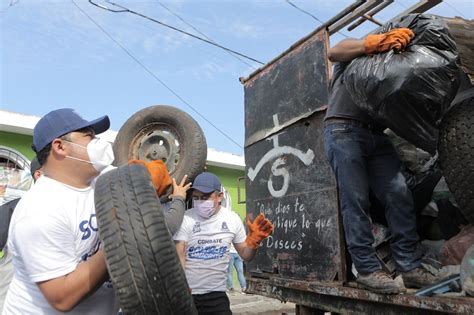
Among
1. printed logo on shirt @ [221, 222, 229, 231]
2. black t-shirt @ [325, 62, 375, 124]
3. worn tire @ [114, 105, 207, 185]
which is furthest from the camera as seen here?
worn tire @ [114, 105, 207, 185]

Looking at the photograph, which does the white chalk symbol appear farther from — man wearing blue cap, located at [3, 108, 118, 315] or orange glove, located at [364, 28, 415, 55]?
man wearing blue cap, located at [3, 108, 118, 315]

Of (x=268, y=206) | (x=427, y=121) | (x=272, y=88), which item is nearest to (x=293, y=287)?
(x=268, y=206)

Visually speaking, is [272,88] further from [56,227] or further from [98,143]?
[56,227]

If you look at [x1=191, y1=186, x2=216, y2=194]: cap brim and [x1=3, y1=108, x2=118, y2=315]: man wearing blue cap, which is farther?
[x1=191, y1=186, x2=216, y2=194]: cap brim

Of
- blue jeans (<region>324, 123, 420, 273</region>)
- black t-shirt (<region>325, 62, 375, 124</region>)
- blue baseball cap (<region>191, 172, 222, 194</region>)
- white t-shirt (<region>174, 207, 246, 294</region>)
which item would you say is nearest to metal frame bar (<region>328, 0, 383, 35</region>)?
black t-shirt (<region>325, 62, 375, 124</region>)

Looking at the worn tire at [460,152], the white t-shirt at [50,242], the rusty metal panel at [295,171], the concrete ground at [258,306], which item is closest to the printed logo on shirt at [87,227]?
the white t-shirt at [50,242]

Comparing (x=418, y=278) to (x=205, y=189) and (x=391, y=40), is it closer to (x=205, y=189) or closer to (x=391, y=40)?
(x=391, y=40)

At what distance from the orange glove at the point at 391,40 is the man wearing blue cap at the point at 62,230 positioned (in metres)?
1.37

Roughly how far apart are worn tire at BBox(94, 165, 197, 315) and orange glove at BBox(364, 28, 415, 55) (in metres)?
1.33

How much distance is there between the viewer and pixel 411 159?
9.08 feet

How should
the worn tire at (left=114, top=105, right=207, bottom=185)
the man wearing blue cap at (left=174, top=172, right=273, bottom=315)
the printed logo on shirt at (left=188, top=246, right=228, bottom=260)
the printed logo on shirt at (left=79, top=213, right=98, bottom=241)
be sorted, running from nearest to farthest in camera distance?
1. the printed logo on shirt at (left=79, top=213, right=98, bottom=241)
2. the man wearing blue cap at (left=174, top=172, right=273, bottom=315)
3. the printed logo on shirt at (left=188, top=246, right=228, bottom=260)
4. the worn tire at (left=114, top=105, right=207, bottom=185)

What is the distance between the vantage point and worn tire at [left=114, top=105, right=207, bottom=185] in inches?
192

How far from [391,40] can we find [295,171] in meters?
1.18

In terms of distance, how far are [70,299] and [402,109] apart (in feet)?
5.57
